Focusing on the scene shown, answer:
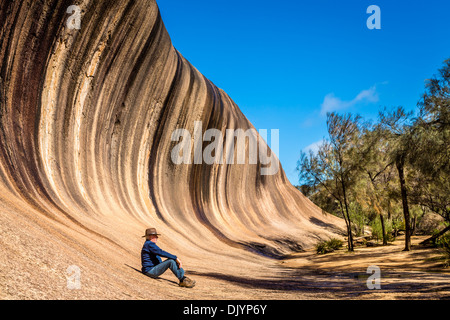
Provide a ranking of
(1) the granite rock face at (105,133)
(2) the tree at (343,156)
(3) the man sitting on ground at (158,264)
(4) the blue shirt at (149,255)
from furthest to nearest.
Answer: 1. (2) the tree at (343,156)
2. (1) the granite rock face at (105,133)
3. (4) the blue shirt at (149,255)
4. (3) the man sitting on ground at (158,264)

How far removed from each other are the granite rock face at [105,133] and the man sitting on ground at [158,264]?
1.19 m

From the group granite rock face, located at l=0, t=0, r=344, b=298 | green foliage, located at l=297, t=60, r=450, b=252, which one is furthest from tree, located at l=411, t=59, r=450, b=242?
granite rock face, located at l=0, t=0, r=344, b=298

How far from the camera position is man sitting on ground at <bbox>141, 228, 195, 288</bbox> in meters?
6.61

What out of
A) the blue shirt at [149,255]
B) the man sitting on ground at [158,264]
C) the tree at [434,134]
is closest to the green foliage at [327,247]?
the tree at [434,134]

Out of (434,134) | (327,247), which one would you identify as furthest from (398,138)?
(327,247)

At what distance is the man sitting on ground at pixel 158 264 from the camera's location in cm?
661

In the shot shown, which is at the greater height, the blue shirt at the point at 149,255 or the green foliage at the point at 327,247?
the blue shirt at the point at 149,255

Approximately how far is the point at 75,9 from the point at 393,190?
1701 centimetres

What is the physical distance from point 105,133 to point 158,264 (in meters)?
9.24

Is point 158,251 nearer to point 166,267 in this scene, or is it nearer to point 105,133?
point 166,267

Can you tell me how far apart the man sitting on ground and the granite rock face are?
1.19 meters

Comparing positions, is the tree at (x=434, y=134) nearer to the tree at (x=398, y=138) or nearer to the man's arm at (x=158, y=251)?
the tree at (x=398, y=138)

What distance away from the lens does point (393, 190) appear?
19.2m

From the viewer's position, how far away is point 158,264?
6816mm
